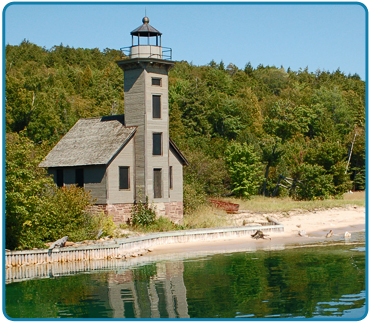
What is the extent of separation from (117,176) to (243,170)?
19577 mm

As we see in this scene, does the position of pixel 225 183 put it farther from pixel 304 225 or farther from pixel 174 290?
pixel 174 290

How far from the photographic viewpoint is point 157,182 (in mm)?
37188

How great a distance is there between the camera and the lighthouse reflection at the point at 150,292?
18.8 metres

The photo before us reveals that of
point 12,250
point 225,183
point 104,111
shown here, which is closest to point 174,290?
point 12,250

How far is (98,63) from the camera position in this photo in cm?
10456

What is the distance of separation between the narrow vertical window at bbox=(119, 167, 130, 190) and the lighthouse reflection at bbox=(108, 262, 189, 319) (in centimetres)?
1043

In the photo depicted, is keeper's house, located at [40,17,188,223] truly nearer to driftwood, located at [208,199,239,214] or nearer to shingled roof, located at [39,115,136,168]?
shingled roof, located at [39,115,136,168]

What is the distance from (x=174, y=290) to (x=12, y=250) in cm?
939

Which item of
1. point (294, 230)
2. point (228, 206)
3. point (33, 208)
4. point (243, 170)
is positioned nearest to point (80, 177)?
point (33, 208)

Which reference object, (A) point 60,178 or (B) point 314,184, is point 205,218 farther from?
(B) point 314,184

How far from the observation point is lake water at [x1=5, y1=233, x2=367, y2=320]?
1873cm

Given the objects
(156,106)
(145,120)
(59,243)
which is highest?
(156,106)

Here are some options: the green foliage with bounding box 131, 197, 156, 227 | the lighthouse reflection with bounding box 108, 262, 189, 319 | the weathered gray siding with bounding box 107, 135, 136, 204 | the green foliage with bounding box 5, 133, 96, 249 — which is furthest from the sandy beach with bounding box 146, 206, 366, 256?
the weathered gray siding with bounding box 107, 135, 136, 204

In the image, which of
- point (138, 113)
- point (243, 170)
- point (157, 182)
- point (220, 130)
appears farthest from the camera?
point (220, 130)
